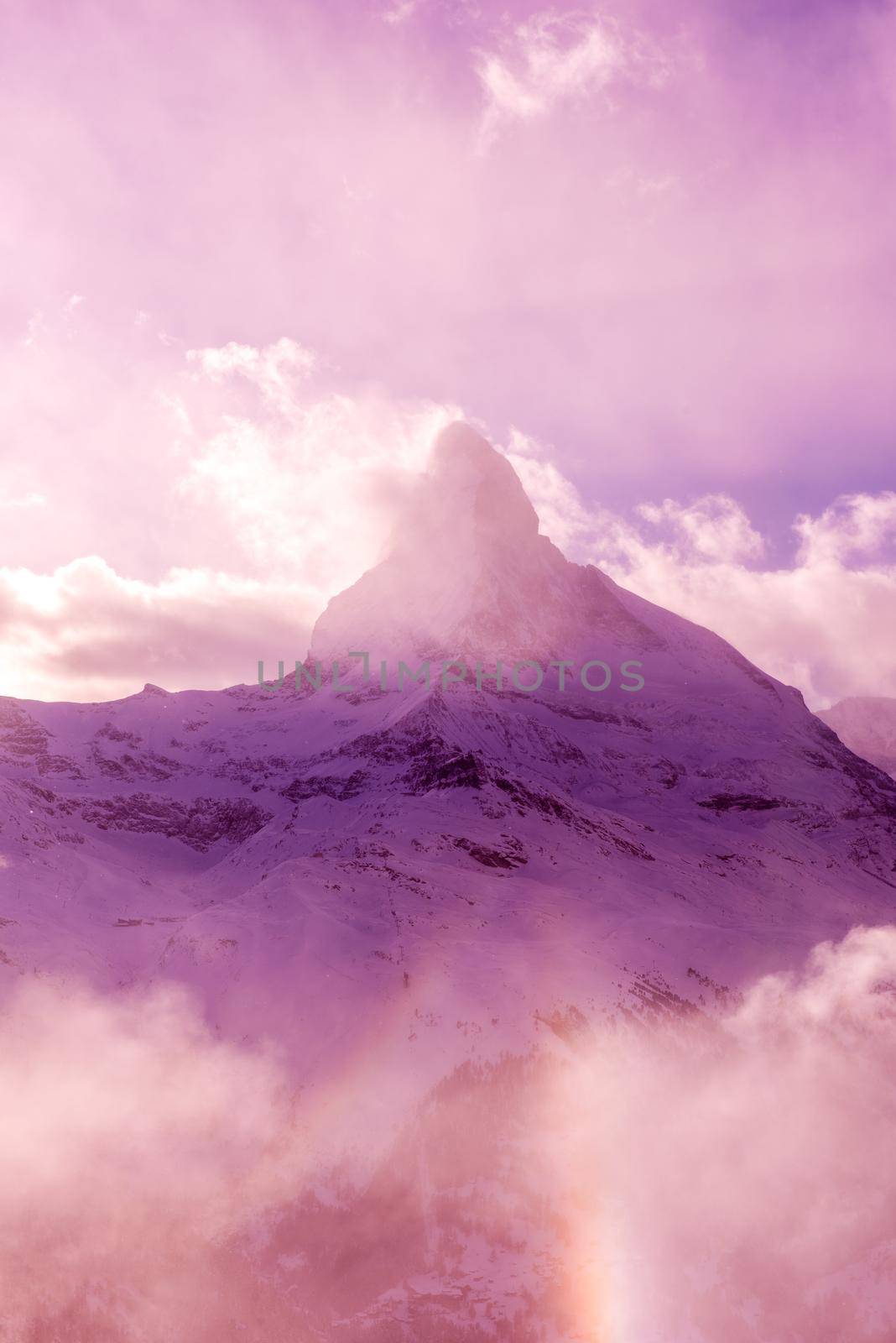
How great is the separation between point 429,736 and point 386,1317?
387 feet

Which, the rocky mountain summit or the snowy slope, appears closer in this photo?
the rocky mountain summit

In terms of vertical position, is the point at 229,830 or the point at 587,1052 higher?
the point at 229,830

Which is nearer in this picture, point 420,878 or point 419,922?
point 419,922

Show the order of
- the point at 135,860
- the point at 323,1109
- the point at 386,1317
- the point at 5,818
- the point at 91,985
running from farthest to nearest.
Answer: the point at 135,860 → the point at 5,818 → the point at 91,985 → the point at 323,1109 → the point at 386,1317

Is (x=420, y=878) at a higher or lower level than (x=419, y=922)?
higher

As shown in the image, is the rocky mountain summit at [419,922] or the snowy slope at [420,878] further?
the snowy slope at [420,878]

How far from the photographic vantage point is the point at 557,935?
11725 cm

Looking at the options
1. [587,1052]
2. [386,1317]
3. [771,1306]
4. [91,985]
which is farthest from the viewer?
[91,985]

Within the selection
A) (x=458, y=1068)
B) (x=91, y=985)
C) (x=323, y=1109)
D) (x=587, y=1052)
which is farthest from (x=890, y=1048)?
(x=91, y=985)

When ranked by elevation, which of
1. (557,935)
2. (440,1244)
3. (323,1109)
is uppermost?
(557,935)

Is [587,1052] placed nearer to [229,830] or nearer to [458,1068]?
[458,1068]

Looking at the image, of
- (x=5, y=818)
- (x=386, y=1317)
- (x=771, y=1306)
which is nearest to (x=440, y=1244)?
(x=386, y=1317)

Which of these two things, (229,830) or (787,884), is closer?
(787,884)

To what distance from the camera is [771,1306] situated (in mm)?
79938
